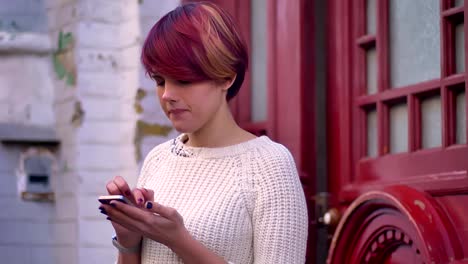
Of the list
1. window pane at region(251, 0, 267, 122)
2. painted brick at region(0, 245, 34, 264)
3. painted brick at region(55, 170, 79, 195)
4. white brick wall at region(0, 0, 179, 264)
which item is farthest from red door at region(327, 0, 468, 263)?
painted brick at region(0, 245, 34, 264)

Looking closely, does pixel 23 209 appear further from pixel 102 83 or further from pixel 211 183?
pixel 211 183

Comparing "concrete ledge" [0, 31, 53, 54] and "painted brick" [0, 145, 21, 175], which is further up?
"concrete ledge" [0, 31, 53, 54]

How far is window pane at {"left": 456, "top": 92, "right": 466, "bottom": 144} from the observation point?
7.76 feet

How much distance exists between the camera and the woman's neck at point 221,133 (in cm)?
186

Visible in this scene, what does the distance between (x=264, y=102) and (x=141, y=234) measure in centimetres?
161

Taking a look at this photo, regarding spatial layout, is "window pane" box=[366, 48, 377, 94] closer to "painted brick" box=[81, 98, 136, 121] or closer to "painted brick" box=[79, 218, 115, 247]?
"painted brick" box=[81, 98, 136, 121]

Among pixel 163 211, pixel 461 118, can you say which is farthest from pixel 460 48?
pixel 163 211

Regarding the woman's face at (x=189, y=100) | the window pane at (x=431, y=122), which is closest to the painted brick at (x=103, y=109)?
the window pane at (x=431, y=122)

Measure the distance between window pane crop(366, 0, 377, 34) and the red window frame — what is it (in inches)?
0.5

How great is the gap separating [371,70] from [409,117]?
11.8 inches

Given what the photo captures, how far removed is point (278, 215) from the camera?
1762 mm

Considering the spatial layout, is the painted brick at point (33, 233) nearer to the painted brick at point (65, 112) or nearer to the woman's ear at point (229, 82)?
the painted brick at point (65, 112)

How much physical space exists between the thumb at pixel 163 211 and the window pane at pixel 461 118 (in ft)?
3.06

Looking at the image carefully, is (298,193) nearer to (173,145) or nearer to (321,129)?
(173,145)
